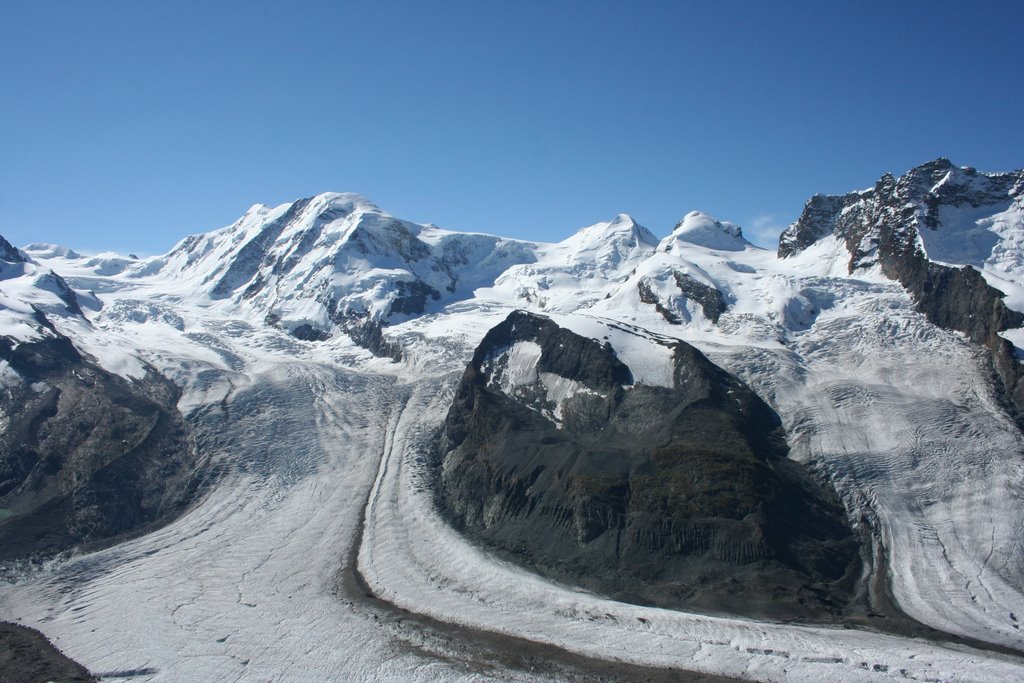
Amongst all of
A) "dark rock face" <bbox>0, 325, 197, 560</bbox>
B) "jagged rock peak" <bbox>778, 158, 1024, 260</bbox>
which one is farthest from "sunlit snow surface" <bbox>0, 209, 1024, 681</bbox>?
"jagged rock peak" <bbox>778, 158, 1024, 260</bbox>

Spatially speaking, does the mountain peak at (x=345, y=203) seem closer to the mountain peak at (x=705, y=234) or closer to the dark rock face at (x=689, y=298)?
the mountain peak at (x=705, y=234)

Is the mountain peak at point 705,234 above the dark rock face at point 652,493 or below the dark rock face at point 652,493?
above

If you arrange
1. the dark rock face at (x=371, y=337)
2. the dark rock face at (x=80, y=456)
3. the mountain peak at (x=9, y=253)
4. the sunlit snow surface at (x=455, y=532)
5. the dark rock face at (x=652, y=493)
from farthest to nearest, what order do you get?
the mountain peak at (x=9, y=253), the dark rock face at (x=371, y=337), the dark rock face at (x=80, y=456), the dark rock face at (x=652, y=493), the sunlit snow surface at (x=455, y=532)

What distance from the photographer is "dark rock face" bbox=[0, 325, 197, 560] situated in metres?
55.1

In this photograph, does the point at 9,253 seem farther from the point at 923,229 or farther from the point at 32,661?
the point at 923,229

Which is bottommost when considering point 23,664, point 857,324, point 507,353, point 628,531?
point 23,664

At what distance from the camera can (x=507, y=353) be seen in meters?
79.8

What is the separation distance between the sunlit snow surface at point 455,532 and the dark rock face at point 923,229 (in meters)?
2.27

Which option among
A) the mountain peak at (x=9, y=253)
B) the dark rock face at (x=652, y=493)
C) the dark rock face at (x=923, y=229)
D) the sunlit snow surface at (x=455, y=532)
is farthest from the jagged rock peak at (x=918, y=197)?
the mountain peak at (x=9, y=253)

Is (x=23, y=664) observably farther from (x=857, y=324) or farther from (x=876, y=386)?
(x=857, y=324)

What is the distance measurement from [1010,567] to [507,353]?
48937 millimetres

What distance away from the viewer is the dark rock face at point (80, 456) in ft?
181

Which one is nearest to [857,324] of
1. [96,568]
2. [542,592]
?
[542,592]

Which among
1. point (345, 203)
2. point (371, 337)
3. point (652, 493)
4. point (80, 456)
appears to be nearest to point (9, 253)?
point (345, 203)
